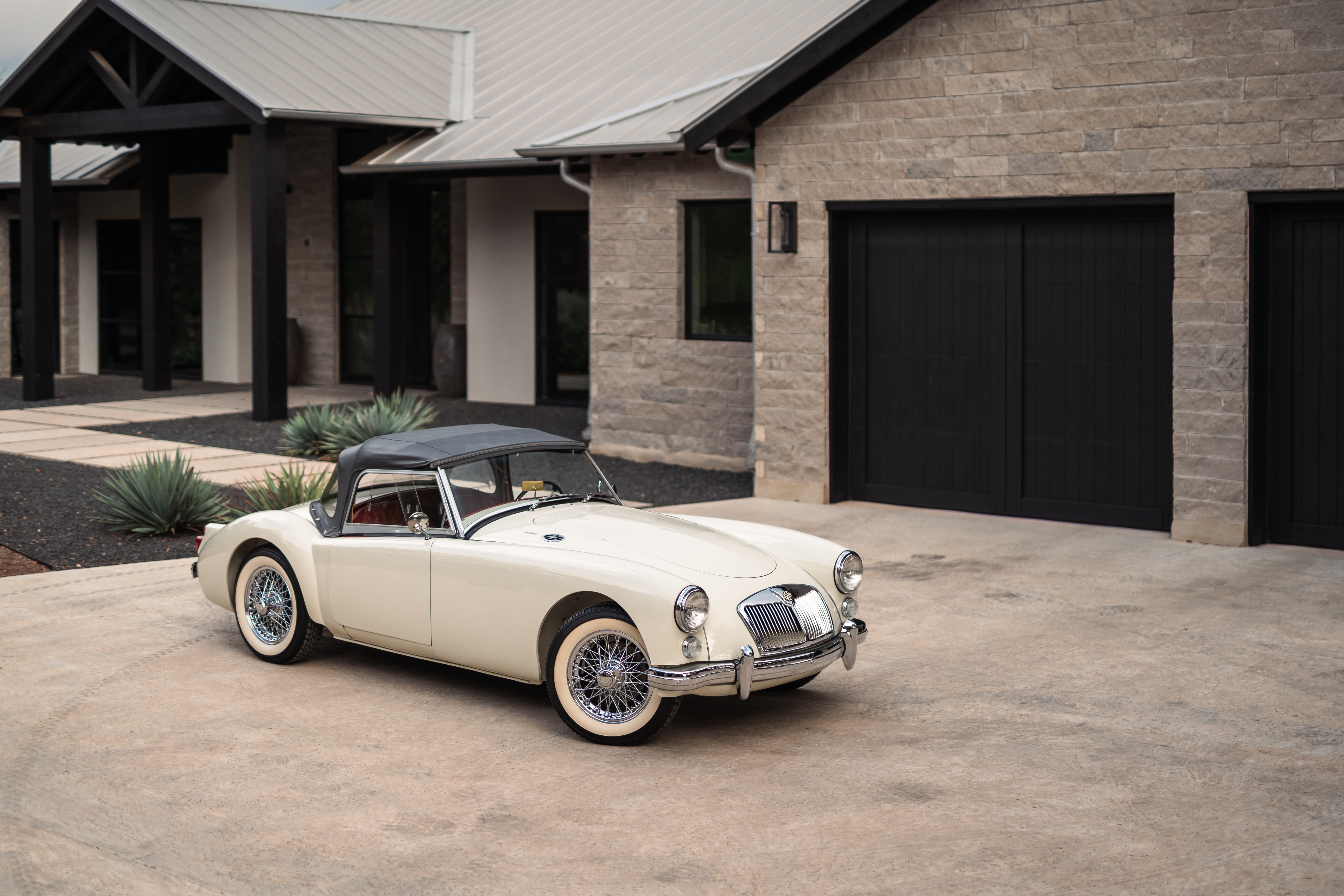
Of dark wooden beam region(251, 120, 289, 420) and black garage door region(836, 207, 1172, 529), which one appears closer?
black garage door region(836, 207, 1172, 529)

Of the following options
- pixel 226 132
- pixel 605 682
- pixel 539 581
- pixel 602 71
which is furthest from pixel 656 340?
pixel 226 132

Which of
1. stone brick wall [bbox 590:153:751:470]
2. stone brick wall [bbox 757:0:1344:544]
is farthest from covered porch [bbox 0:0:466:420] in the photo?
stone brick wall [bbox 757:0:1344:544]

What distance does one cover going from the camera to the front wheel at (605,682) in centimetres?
611

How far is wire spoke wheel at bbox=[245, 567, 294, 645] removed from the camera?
293 inches

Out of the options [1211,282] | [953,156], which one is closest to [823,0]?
[953,156]

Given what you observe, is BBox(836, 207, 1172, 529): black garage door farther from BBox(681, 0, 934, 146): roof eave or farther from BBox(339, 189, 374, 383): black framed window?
BBox(339, 189, 374, 383): black framed window

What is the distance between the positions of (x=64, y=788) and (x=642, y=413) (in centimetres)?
1019

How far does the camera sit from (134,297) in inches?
965

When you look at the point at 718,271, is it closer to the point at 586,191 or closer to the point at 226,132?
the point at 586,191

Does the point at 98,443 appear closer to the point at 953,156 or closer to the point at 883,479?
the point at 883,479

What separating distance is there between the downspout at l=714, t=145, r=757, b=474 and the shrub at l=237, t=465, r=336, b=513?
409 centimetres

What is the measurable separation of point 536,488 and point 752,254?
7.74m

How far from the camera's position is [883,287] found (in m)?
12.5

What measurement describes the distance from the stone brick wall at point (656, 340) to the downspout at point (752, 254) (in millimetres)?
106
